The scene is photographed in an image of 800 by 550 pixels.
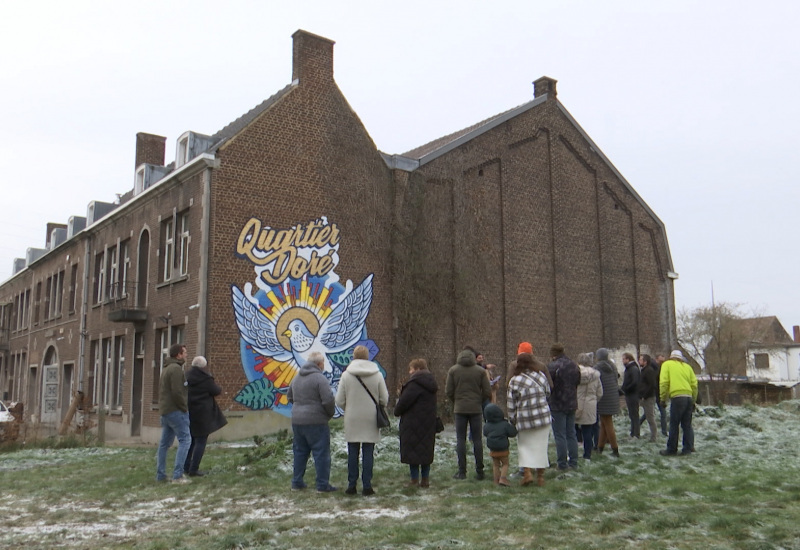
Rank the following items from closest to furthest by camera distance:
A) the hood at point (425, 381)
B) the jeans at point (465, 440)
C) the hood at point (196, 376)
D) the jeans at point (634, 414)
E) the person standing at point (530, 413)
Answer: the person standing at point (530, 413)
the hood at point (425, 381)
the jeans at point (465, 440)
the hood at point (196, 376)
the jeans at point (634, 414)

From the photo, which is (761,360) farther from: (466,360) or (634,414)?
(466,360)

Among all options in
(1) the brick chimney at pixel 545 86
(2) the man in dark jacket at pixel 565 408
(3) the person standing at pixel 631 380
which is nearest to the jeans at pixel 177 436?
→ (2) the man in dark jacket at pixel 565 408

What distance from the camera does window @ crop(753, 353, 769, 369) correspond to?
60.8 metres

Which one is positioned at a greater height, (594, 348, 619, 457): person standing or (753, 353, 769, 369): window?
(753, 353, 769, 369): window

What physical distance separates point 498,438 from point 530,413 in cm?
50

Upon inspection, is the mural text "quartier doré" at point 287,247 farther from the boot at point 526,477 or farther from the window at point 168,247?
the boot at point 526,477

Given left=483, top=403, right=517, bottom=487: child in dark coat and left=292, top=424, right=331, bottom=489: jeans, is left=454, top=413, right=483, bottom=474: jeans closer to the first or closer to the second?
left=483, top=403, right=517, bottom=487: child in dark coat

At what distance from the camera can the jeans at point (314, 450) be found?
355 inches

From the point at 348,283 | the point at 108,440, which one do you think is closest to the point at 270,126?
the point at 348,283

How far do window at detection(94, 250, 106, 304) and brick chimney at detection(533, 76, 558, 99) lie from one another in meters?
16.7

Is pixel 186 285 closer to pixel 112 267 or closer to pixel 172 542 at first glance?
pixel 112 267

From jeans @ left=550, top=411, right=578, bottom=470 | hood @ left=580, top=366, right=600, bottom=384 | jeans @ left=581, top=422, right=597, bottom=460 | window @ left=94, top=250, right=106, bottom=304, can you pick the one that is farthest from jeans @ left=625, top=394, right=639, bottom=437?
window @ left=94, top=250, right=106, bottom=304

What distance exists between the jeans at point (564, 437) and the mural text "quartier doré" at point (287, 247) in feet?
33.0

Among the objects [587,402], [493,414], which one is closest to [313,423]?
[493,414]
